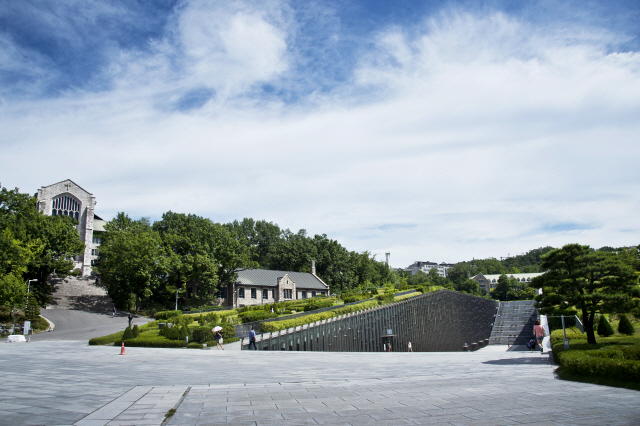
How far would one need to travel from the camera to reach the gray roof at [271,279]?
62.5m

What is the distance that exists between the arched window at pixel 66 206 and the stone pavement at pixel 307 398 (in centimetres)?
7058

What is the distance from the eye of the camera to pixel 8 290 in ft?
131

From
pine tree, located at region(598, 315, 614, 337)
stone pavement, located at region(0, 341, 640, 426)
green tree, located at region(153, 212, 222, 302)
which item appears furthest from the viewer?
green tree, located at region(153, 212, 222, 302)

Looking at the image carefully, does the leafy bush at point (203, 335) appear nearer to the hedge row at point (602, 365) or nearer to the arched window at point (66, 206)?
the hedge row at point (602, 365)

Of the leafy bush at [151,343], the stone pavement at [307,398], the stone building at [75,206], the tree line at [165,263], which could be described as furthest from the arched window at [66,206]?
the stone pavement at [307,398]

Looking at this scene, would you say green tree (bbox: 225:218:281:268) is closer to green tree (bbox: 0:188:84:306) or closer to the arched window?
the arched window

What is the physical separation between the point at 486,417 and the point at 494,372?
760 centimetres

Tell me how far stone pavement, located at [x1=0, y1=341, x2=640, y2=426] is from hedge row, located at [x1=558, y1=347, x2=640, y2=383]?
0.69m

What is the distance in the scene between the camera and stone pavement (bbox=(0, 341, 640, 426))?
7145 mm

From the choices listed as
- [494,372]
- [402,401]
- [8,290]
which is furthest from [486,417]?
[8,290]

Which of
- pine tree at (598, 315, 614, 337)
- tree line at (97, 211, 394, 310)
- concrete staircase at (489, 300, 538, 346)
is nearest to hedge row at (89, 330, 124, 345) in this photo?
tree line at (97, 211, 394, 310)

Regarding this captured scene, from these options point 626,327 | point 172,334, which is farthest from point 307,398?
point 626,327

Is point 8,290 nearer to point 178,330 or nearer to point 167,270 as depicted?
point 167,270

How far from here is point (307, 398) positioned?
9.22 metres
